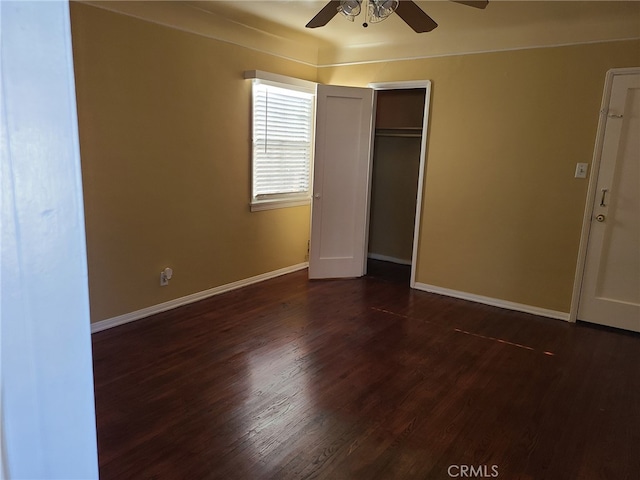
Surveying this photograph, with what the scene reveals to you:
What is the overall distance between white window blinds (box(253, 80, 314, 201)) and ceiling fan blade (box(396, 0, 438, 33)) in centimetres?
193

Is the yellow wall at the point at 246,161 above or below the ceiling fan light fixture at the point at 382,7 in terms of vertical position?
below

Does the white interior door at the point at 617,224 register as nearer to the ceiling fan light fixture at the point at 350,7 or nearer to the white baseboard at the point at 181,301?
the ceiling fan light fixture at the point at 350,7

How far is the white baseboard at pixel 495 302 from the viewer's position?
4.12 metres

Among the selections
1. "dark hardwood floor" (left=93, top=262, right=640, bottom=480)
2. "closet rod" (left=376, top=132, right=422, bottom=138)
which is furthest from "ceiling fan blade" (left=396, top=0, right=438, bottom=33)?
"closet rod" (left=376, top=132, right=422, bottom=138)

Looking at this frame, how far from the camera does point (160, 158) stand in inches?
146

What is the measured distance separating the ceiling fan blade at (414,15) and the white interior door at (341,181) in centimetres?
183

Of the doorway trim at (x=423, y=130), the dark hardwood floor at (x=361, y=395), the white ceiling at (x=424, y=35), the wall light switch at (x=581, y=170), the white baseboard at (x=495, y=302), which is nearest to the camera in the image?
the dark hardwood floor at (x=361, y=395)

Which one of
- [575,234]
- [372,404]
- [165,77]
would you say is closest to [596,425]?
[372,404]

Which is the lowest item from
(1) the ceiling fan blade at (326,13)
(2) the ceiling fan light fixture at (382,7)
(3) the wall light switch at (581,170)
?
(3) the wall light switch at (581,170)

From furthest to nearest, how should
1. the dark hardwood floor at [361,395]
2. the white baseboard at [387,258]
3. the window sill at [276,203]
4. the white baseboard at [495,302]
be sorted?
the white baseboard at [387,258] → the window sill at [276,203] → the white baseboard at [495,302] → the dark hardwood floor at [361,395]

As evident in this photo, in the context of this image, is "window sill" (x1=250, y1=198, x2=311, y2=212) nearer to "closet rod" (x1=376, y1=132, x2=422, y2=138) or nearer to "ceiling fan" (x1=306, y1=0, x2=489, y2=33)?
"closet rod" (x1=376, y1=132, x2=422, y2=138)

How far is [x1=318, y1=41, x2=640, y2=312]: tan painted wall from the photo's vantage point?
3838 millimetres

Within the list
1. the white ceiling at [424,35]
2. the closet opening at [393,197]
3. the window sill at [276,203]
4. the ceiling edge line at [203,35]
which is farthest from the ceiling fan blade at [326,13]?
the closet opening at [393,197]

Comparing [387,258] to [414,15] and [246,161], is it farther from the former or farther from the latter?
[414,15]
